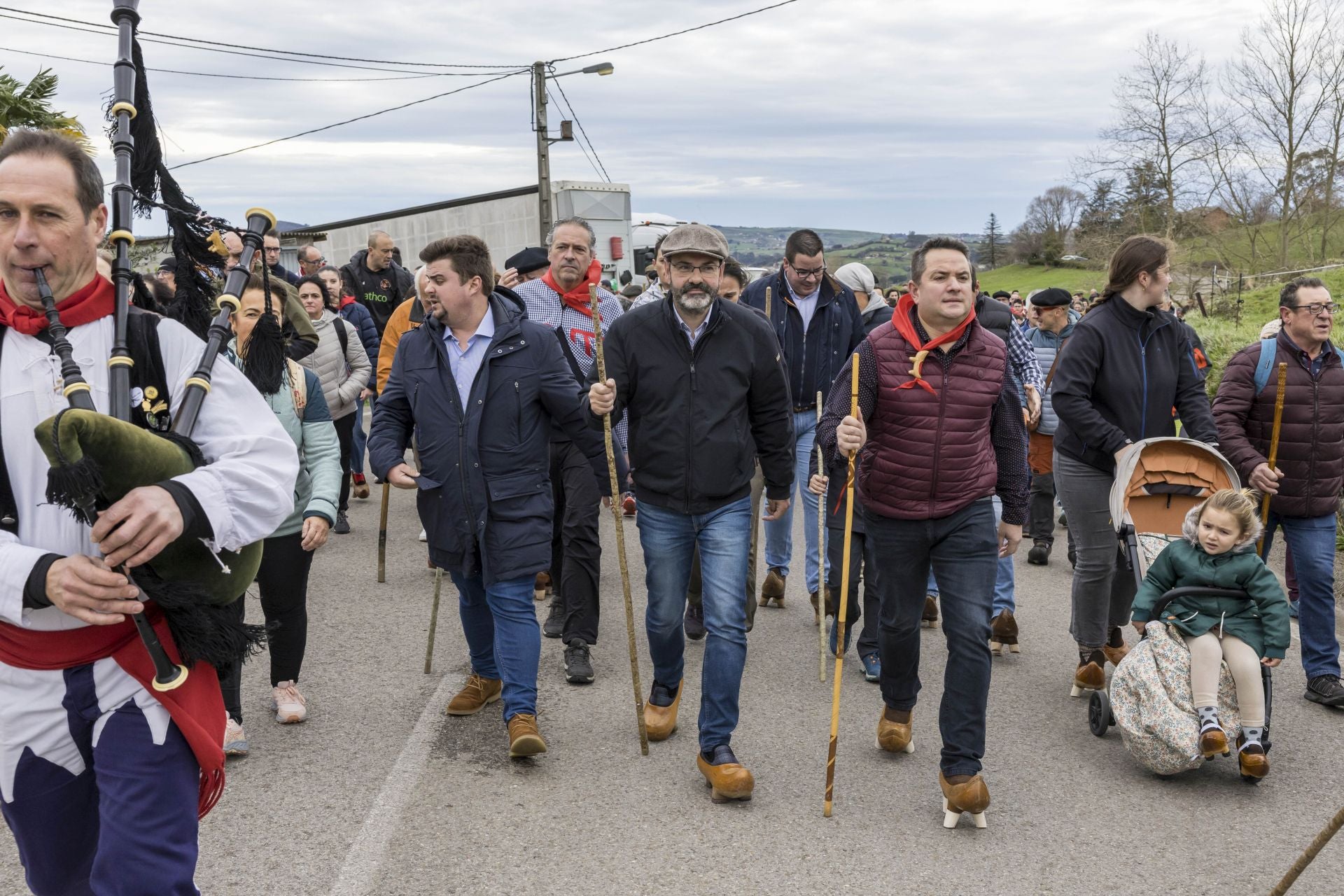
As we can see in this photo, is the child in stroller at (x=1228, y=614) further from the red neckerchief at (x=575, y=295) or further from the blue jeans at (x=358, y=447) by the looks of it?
the blue jeans at (x=358, y=447)

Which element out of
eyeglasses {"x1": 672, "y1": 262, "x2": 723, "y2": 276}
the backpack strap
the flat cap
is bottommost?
the backpack strap

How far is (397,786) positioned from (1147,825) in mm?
3069

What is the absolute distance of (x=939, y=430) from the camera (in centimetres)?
492

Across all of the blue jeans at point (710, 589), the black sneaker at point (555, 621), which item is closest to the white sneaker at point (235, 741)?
the blue jeans at point (710, 589)

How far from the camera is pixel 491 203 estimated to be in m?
28.4

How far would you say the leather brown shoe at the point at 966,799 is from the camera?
4.63 metres

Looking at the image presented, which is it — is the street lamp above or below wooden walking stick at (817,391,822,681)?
above

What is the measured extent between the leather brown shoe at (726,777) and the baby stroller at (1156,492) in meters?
1.95

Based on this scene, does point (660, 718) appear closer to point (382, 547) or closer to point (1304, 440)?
point (382, 547)

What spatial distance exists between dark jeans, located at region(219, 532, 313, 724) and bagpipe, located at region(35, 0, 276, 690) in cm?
250

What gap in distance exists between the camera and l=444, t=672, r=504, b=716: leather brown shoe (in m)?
5.92

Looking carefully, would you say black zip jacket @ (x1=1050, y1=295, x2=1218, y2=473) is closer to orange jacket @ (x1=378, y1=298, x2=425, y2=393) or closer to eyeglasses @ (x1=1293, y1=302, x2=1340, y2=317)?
eyeglasses @ (x1=1293, y1=302, x2=1340, y2=317)

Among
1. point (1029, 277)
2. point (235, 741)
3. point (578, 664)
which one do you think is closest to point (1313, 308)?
point (578, 664)

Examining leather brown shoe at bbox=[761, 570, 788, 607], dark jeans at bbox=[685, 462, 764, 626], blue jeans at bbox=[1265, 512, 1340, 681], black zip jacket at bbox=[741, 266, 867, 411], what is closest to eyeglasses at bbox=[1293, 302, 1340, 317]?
blue jeans at bbox=[1265, 512, 1340, 681]
